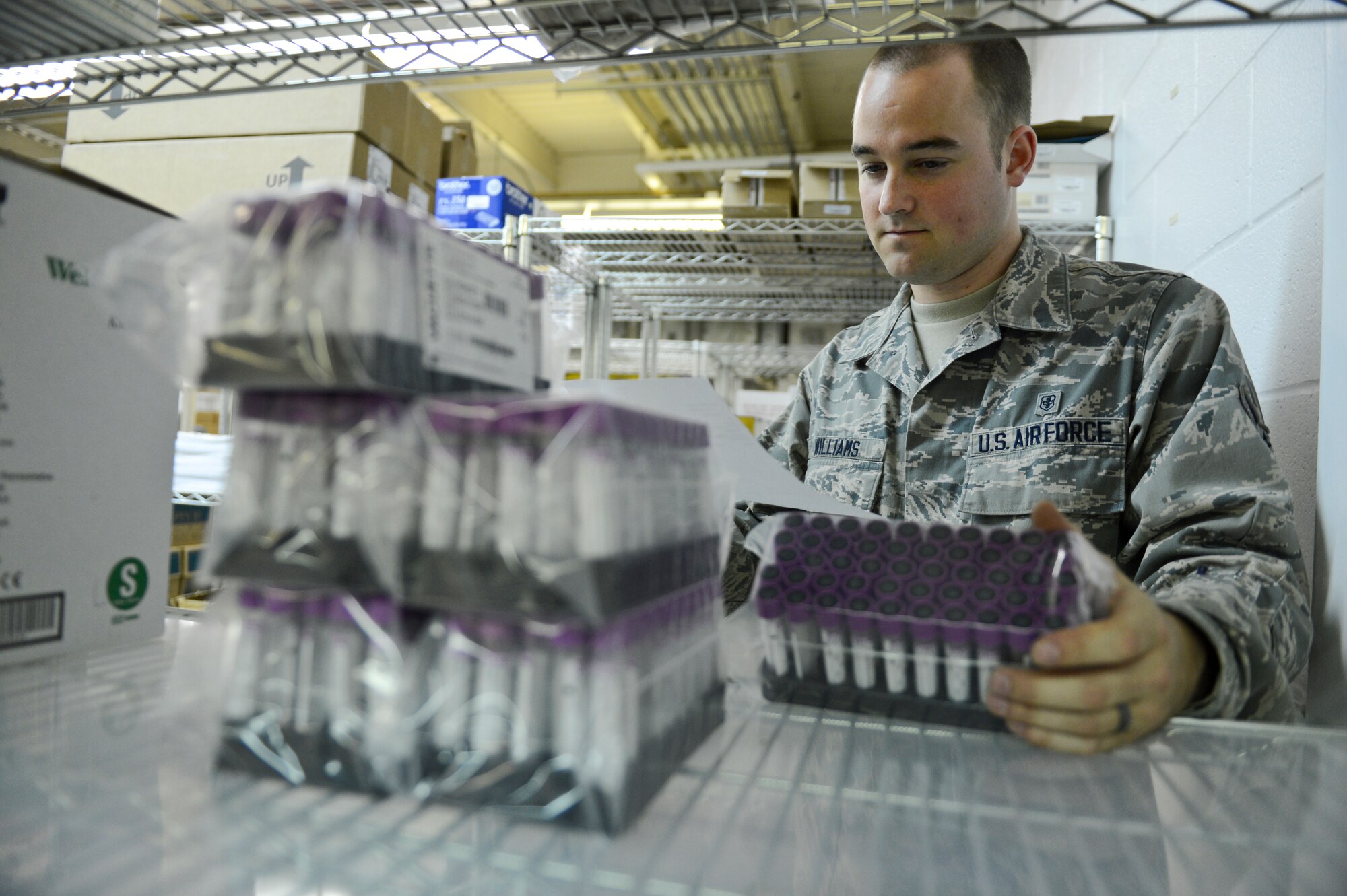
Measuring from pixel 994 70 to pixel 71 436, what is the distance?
1.29m

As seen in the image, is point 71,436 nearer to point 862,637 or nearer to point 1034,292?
point 862,637

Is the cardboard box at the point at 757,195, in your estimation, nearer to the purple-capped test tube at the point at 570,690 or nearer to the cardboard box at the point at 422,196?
the cardboard box at the point at 422,196

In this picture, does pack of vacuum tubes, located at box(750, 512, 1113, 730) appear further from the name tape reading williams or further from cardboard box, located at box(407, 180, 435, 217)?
cardboard box, located at box(407, 180, 435, 217)

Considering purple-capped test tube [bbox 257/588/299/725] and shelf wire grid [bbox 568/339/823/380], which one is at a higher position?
shelf wire grid [bbox 568/339/823/380]

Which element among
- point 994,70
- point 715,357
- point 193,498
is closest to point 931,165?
point 994,70

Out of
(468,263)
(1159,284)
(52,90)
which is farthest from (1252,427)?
(52,90)

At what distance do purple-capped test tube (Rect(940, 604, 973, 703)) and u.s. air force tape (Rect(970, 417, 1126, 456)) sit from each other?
73 cm

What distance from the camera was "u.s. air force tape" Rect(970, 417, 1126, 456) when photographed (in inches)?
41.7

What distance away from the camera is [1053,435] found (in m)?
1.10

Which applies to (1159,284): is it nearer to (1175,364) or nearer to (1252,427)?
(1175,364)

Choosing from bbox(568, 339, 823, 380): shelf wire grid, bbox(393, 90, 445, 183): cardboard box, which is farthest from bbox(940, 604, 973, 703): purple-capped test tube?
bbox(568, 339, 823, 380): shelf wire grid

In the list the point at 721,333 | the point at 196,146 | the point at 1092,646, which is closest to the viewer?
the point at 1092,646

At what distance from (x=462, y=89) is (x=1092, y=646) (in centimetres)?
508

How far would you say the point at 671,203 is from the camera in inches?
190
